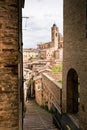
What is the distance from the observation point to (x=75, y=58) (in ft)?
34.1

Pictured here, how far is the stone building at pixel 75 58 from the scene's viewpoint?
9188 millimetres

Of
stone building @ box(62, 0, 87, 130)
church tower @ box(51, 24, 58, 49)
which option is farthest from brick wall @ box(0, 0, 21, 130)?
church tower @ box(51, 24, 58, 49)

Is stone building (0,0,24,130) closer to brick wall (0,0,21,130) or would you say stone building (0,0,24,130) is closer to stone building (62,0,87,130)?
brick wall (0,0,21,130)

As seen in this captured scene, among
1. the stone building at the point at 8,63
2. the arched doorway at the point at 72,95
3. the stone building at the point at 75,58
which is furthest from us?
the arched doorway at the point at 72,95

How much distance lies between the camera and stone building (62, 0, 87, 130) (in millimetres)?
9188

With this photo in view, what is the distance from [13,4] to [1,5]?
0.23 meters

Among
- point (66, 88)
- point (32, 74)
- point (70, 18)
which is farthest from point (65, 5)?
point (32, 74)

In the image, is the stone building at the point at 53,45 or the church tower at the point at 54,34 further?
the church tower at the point at 54,34

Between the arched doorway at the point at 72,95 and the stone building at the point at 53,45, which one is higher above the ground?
Result: the stone building at the point at 53,45

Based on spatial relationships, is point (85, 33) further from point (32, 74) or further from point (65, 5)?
point (32, 74)

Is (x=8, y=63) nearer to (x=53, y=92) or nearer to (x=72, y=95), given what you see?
(x=72, y=95)

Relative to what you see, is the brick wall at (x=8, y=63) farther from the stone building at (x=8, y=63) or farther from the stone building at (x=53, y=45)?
the stone building at (x=53, y=45)

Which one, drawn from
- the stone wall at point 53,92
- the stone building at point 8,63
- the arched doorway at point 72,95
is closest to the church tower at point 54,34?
the stone wall at point 53,92

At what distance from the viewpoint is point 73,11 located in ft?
35.3
